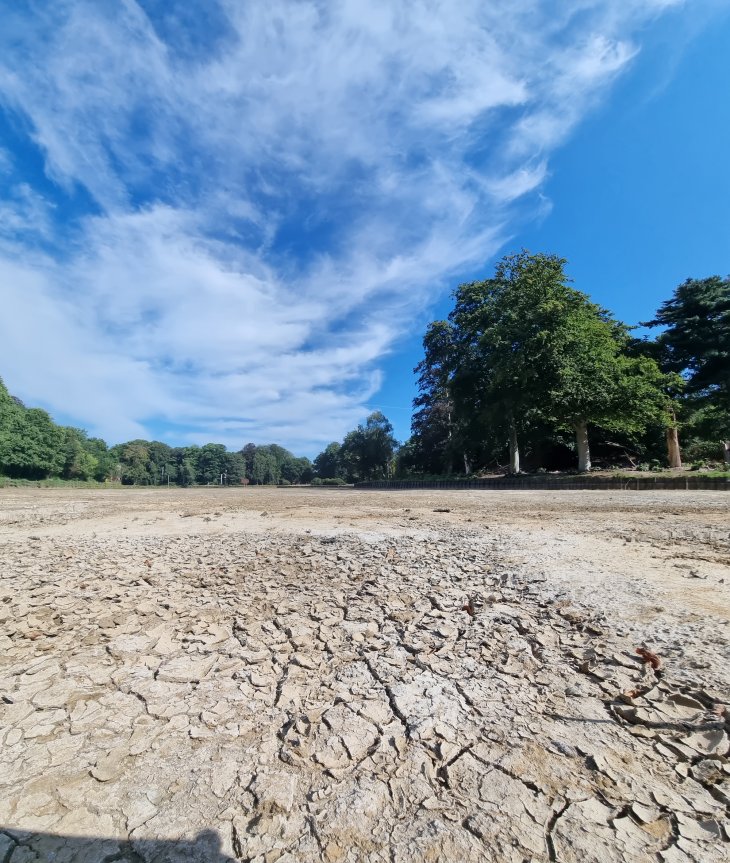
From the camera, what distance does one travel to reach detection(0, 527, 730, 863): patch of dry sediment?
5.20ft

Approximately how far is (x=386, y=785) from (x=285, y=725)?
2.37 feet

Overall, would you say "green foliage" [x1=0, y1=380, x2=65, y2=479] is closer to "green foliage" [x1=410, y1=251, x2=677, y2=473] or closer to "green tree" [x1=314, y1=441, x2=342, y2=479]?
→ "green tree" [x1=314, y1=441, x2=342, y2=479]

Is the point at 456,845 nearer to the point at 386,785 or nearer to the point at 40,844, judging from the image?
the point at 386,785

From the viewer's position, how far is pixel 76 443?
75188 millimetres

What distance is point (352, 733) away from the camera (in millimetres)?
2229

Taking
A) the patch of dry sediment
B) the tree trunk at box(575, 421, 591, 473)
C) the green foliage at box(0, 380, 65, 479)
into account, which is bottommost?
the patch of dry sediment

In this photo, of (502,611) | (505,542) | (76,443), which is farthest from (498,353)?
(76,443)

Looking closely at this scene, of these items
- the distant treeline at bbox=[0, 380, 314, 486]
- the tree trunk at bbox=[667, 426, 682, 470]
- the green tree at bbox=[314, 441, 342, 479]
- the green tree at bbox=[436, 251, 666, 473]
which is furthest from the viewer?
the green tree at bbox=[314, 441, 342, 479]

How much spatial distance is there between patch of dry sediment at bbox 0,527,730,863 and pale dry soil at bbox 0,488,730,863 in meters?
0.01

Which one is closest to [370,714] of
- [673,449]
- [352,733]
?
[352,733]

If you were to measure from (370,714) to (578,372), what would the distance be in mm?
22999

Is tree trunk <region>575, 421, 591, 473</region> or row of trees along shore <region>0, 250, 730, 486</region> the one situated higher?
row of trees along shore <region>0, 250, 730, 486</region>

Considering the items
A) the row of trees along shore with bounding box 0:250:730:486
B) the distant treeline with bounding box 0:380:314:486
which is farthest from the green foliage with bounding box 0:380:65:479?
the row of trees along shore with bounding box 0:250:730:486

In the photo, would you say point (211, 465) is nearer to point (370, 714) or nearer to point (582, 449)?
point (582, 449)
